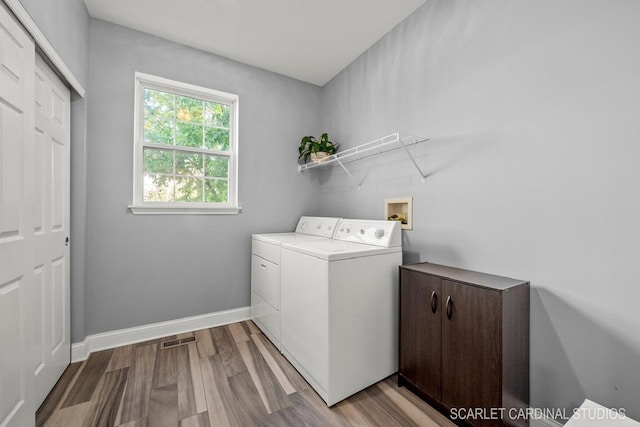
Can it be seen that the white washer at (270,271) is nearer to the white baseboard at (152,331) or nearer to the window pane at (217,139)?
the white baseboard at (152,331)

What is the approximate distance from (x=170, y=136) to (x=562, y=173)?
2.86m

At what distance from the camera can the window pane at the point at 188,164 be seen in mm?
2496

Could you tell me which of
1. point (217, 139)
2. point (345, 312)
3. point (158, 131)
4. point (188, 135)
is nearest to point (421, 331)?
point (345, 312)

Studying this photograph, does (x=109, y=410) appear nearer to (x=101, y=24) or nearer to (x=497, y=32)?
(x=101, y=24)

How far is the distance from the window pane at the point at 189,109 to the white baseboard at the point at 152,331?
1.88m

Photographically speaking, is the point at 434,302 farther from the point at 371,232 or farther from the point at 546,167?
the point at 546,167

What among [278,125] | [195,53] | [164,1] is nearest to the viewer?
[164,1]

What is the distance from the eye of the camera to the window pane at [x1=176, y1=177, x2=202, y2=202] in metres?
2.50

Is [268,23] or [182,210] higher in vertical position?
[268,23]

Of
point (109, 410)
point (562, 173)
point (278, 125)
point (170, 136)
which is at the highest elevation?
point (278, 125)

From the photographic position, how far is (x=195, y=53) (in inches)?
99.0

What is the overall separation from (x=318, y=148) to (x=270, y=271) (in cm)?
134

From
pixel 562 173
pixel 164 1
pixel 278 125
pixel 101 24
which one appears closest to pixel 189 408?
pixel 562 173

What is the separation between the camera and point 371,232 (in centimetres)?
196
